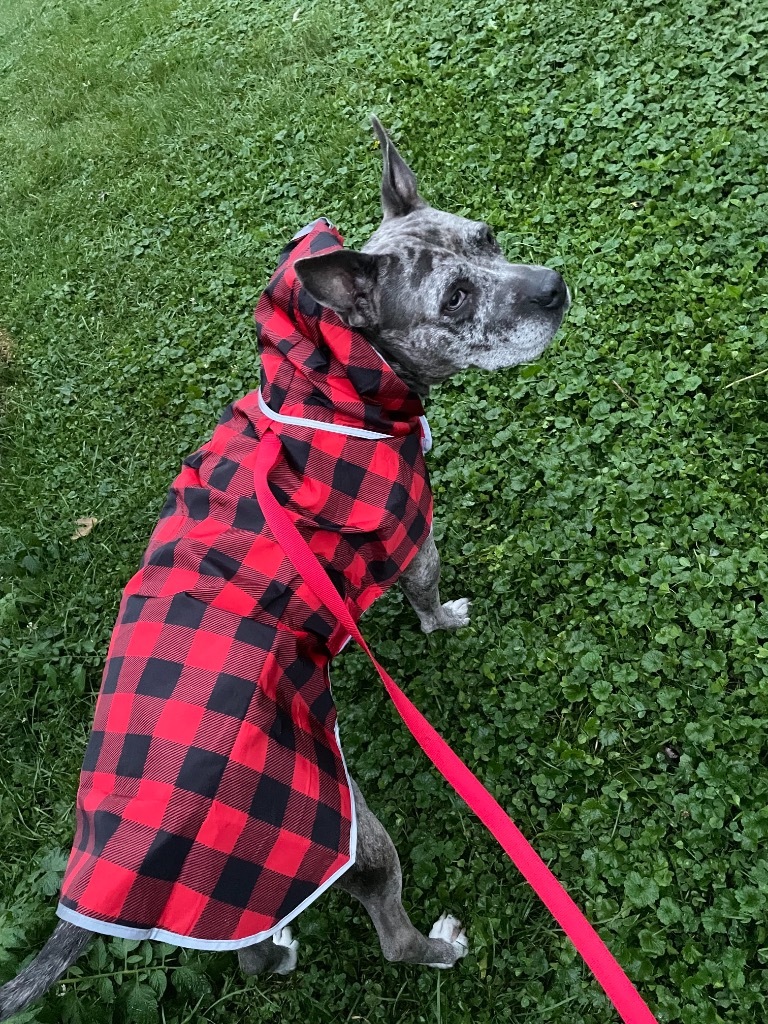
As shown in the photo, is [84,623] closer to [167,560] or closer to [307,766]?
[167,560]

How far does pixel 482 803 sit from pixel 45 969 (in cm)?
143

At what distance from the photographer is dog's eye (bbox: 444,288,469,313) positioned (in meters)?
3.06

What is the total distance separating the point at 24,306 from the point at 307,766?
20.2 ft

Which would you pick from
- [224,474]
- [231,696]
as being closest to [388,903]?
[231,696]

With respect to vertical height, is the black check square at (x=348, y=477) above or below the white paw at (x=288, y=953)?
above

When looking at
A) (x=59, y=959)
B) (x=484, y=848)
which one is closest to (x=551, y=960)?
(x=484, y=848)

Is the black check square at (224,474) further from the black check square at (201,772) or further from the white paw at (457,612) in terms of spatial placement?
the white paw at (457,612)

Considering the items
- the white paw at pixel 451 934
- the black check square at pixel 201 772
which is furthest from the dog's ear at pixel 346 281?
the white paw at pixel 451 934

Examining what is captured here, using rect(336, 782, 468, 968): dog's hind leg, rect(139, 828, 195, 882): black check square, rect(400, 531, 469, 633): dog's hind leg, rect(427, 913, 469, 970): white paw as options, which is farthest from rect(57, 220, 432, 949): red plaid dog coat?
rect(427, 913, 469, 970): white paw

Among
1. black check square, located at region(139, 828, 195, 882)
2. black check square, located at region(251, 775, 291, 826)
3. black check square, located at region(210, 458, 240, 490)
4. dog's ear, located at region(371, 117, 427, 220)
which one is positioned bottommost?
black check square, located at region(251, 775, 291, 826)

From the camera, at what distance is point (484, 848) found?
11.3 ft

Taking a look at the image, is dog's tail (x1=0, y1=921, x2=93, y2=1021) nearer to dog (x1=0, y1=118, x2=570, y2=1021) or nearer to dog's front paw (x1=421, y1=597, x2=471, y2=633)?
dog (x1=0, y1=118, x2=570, y2=1021)

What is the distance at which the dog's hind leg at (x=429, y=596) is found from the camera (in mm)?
3436

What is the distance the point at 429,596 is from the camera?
369 cm
